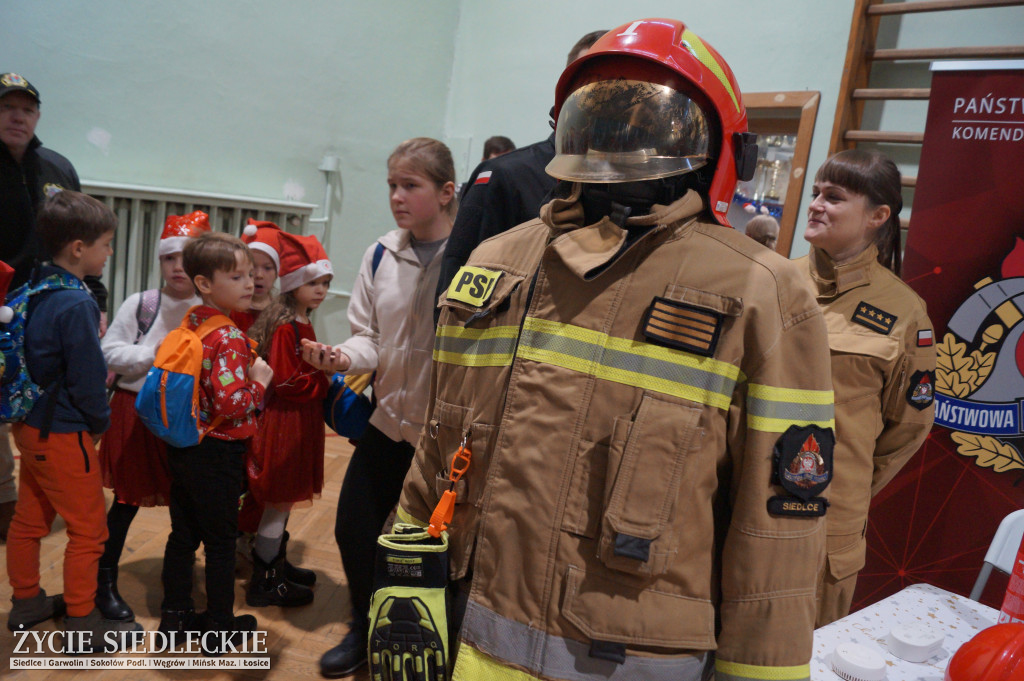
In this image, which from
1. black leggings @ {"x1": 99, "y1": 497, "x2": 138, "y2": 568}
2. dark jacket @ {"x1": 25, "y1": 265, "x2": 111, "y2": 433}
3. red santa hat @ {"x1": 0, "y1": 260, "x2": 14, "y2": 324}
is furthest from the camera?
black leggings @ {"x1": 99, "y1": 497, "x2": 138, "y2": 568}

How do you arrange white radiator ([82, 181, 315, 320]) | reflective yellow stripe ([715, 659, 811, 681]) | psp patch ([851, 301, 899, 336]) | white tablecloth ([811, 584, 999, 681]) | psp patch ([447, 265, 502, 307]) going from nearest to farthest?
1. reflective yellow stripe ([715, 659, 811, 681])
2. psp patch ([447, 265, 502, 307])
3. white tablecloth ([811, 584, 999, 681])
4. psp patch ([851, 301, 899, 336])
5. white radiator ([82, 181, 315, 320])

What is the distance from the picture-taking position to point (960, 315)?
2564 mm

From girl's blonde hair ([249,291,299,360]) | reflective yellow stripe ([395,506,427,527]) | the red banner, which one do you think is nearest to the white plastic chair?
the red banner

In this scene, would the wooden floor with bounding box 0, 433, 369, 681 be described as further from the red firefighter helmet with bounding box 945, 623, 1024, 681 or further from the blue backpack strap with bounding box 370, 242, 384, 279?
the red firefighter helmet with bounding box 945, 623, 1024, 681

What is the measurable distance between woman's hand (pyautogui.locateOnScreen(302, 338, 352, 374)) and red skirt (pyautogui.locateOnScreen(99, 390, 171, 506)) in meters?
0.81

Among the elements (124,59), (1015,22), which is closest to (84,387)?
(124,59)

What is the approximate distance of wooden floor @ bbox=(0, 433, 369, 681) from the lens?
7.54 ft

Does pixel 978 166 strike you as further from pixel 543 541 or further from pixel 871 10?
pixel 543 541

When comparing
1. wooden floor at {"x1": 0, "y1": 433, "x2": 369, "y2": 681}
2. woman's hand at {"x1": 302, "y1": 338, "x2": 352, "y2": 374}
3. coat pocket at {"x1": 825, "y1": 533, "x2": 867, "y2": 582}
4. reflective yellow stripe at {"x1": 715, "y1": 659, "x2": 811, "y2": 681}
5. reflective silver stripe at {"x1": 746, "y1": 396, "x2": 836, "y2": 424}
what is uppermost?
reflective silver stripe at {"x1": 746, "y1": 396, "x2": 836, "y2": 424}

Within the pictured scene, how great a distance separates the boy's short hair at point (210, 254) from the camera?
222 centimetres

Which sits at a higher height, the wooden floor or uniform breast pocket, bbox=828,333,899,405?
uniform breast pocket, bbox=828,333,899,405

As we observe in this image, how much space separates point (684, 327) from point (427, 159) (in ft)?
4.45

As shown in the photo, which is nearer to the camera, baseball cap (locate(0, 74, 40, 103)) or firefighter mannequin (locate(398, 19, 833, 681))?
firefighter mannequin (locate(398, 19, 833, 681))

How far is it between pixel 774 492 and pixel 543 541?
340mm
